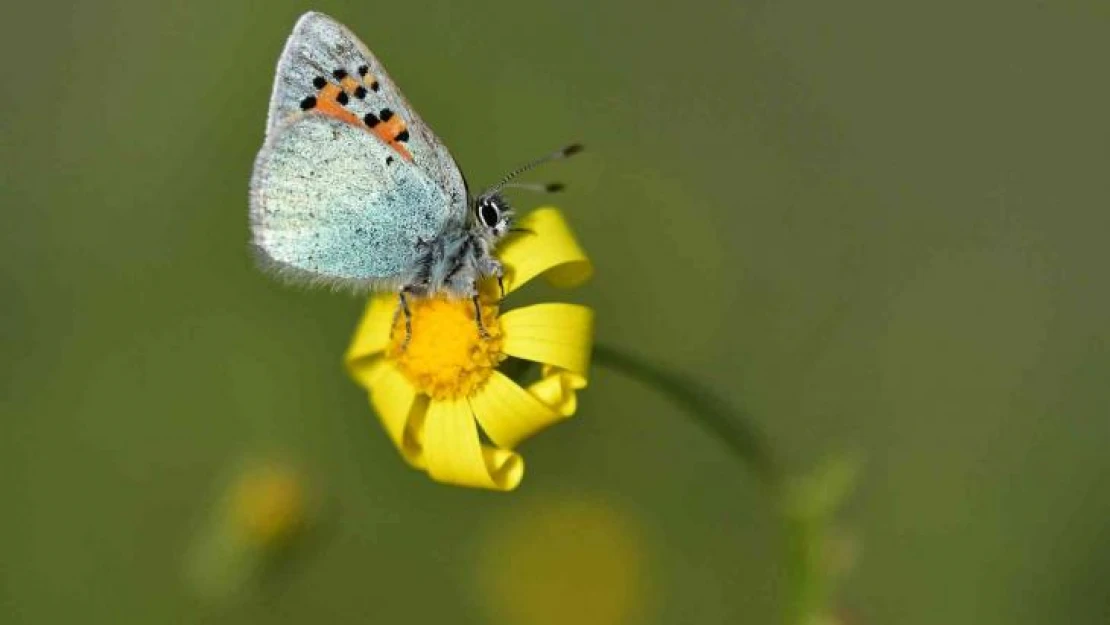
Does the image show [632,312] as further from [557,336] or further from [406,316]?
[557,336]

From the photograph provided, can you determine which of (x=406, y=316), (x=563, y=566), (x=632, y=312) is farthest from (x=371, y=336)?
(x=632, y=312)

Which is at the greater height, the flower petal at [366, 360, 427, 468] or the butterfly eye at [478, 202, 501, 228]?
the butterfly eye at [478, 202, 501, 228]

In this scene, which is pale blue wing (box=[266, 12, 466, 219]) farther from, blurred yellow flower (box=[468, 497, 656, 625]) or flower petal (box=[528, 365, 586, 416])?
blurred yellow flower (box=[468, 497, 656, 625])

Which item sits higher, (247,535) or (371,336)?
(371,336)

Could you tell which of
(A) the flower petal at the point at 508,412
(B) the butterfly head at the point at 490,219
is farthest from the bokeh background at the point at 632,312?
(B) the butterfly head at the point at 490,219

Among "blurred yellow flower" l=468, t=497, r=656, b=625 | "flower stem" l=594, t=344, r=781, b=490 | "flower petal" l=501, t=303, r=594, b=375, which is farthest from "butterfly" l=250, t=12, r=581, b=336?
"blurred yellow flower" l=468, t=497, r=656, b=625

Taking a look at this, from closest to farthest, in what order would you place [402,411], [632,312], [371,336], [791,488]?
[791,488] → [402,411] → [371,336] → [632,312]

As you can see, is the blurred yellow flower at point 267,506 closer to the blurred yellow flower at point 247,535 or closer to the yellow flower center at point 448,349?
the blurred yellow flower at point 247,535

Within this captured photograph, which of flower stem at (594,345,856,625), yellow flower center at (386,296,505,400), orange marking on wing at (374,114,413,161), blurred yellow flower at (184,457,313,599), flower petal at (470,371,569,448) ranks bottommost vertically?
blurred yellow flower at (184,457,313,599)
